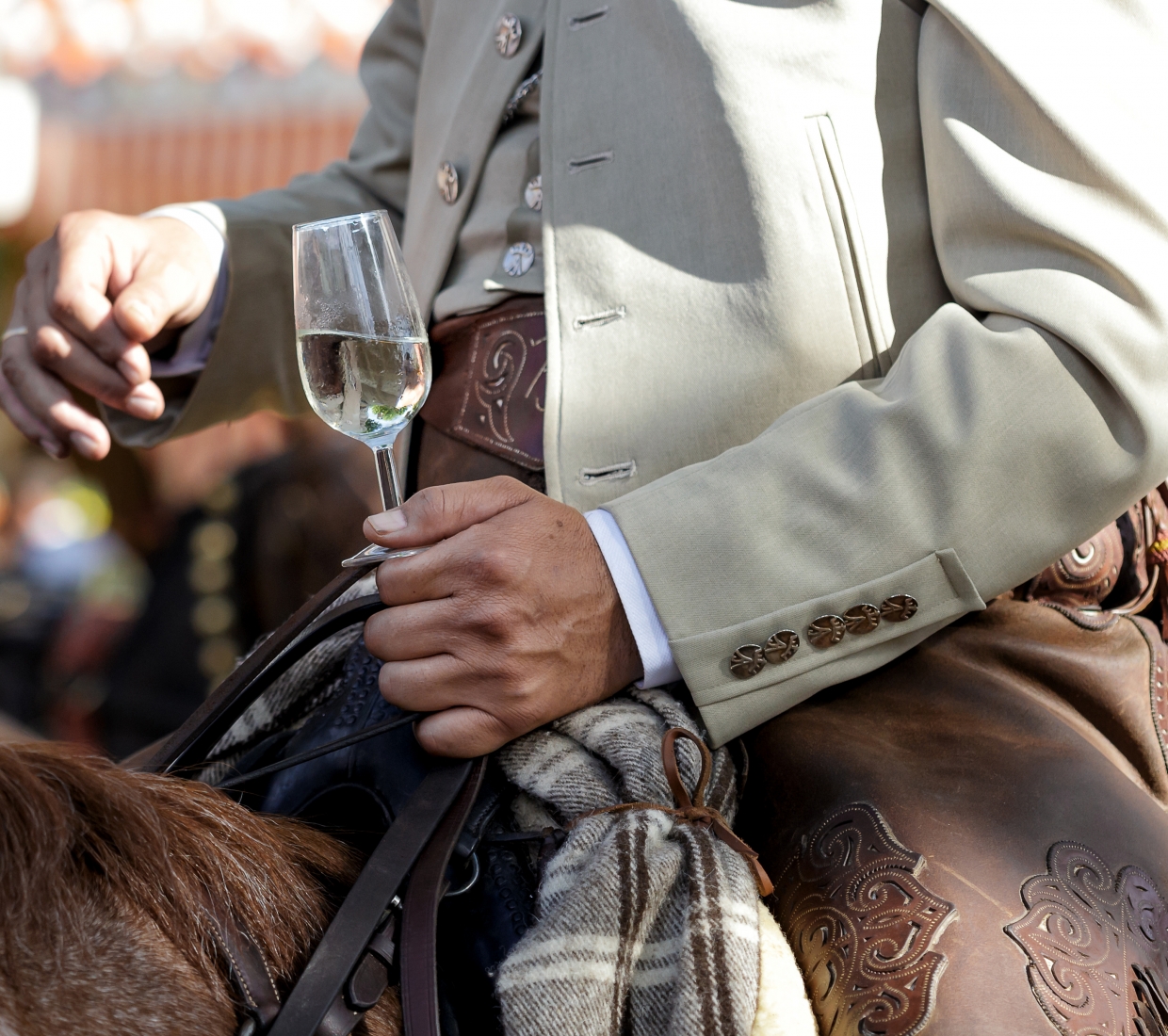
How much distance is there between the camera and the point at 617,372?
4.21ft

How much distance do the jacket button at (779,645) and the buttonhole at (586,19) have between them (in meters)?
0.83

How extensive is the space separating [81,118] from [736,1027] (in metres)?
7.18

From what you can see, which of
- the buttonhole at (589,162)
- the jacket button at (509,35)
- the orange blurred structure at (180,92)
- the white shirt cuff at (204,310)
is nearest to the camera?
the buttonhole at (589,162)

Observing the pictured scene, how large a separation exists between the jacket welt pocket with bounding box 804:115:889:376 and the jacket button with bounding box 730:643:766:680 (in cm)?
39

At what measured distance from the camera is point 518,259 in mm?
1403

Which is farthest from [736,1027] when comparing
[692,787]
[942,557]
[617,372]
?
[617,372]

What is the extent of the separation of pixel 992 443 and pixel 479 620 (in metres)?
0.53

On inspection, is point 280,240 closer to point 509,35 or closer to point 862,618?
point 509,35

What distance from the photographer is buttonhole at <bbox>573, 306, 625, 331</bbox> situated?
1.29 m

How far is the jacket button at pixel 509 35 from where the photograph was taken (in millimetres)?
1454

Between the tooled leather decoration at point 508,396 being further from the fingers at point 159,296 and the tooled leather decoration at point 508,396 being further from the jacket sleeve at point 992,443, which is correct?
the fingers at point 159,296

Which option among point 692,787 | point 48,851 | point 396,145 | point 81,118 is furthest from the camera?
point 81,118

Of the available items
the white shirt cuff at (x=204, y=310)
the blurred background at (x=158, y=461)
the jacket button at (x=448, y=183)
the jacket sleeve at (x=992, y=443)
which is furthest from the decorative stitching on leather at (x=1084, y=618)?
the blurred background at (x=158, y=461)

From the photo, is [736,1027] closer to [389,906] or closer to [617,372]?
[389,906]
